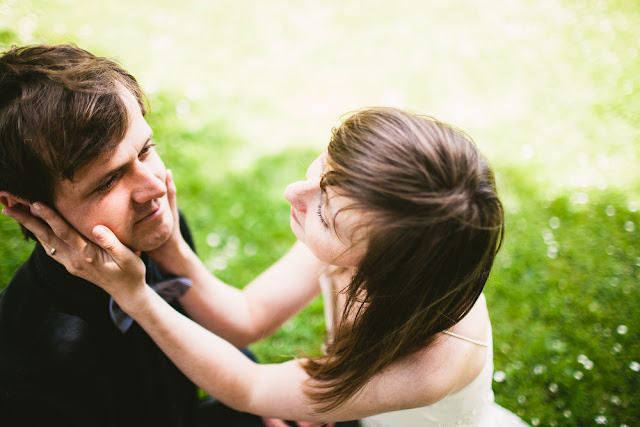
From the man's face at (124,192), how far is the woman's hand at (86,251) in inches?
3.2

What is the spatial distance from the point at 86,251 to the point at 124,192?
0.96 ft

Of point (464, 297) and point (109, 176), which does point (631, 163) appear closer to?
point (464, 297)

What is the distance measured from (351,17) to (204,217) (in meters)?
5.10

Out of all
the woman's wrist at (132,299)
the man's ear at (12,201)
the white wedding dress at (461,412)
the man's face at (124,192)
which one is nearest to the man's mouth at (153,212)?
the man's face at (124,192)

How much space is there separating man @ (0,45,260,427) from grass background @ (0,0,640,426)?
1.97 m

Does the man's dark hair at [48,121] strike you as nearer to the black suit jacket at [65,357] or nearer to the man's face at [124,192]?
the man's face at [124,192]

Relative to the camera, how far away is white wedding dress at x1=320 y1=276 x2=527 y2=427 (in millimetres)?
2334

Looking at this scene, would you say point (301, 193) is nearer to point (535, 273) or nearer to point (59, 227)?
point (59, 227)

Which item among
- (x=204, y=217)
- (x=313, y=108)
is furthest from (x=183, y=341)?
(x=313, y=108)

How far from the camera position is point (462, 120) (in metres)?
6.25

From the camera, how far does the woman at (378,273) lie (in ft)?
5.43

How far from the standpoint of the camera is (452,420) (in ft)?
8.04

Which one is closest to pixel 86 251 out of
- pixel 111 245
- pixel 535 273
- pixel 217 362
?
pixel 111 245

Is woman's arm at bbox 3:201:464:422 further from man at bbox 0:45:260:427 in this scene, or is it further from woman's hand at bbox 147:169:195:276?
woman's hand at bbox 147:169:195:276
